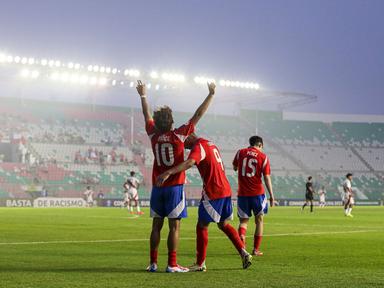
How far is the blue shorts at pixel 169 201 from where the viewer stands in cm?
1099

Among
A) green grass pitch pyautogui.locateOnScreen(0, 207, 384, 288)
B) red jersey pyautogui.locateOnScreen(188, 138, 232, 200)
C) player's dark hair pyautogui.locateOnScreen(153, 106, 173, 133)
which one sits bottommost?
green grass pitch pyautogui.locateOnScreen(0, 207, 384, 288)

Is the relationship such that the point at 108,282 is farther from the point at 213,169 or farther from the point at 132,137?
the point at 132,137

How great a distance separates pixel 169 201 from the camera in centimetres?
1099

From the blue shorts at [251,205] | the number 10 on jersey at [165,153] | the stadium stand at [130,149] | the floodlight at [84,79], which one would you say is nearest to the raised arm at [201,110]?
the number 10 on jersey at [165,153]

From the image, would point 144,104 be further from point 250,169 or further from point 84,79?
point 84,79

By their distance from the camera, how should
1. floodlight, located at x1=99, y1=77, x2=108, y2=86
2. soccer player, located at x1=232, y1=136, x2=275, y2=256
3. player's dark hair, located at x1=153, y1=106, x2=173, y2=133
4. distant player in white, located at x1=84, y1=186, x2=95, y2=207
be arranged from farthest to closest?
floodlight, located at x1=99, y1=77, x2=108, y2=86, distant player in white, located at x1=84, y1=186, x2=95, y2=207, soccer player, located at x1=232, y1=136, x2=275, y2=256, player's dark hair, located at x1=153, y1=106, x2=173, y2=133

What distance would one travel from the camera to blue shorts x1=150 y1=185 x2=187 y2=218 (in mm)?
10992

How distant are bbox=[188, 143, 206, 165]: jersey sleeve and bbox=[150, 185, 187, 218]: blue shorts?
48 centimetres

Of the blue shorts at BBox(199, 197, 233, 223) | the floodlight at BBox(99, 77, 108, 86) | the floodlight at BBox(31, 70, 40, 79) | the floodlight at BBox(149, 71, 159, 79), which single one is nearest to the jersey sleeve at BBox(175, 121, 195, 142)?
the blue shorts at BBox(199, 197, 233, 223)

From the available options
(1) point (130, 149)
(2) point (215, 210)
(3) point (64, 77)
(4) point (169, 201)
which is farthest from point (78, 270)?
(1) point (130, 149)

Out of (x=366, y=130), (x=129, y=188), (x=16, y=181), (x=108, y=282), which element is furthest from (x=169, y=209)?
(x=366, y=130)

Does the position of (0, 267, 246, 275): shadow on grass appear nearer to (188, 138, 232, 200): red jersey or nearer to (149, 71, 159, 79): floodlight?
(188, 138, 232, 200): red jersey

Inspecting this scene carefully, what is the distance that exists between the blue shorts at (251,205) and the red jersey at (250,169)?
0.10 meters

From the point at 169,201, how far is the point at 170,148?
0.76m
